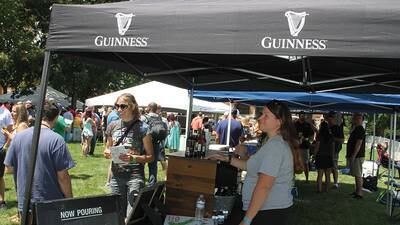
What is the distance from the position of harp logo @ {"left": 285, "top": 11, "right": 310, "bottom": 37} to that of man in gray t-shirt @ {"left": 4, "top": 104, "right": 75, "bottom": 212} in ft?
6.74

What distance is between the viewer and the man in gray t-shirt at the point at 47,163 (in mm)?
3852

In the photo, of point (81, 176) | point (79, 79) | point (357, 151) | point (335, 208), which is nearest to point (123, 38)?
point (335, 208)

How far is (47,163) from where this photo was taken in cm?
387

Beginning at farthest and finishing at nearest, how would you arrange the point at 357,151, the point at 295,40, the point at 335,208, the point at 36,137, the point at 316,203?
the point at 357,151 < the point at 316,203 < the point at 335,208 < the point at 36,137 < the point at 295,40

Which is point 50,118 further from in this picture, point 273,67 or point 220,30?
point 273,67

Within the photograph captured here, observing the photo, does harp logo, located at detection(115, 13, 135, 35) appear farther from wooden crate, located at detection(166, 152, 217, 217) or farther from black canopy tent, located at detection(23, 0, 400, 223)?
wooden crate, located at detection(166, 152, 217, 217)

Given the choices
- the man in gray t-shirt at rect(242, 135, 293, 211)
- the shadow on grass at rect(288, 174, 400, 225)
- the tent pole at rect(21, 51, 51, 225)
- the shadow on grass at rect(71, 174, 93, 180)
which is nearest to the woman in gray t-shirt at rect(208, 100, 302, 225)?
the man in gray t-shirt at rect(242, 135, 293, 211)

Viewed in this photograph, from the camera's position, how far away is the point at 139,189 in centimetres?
478

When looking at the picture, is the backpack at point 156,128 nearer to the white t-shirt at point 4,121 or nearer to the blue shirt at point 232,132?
the white t-shirt at point 4,121

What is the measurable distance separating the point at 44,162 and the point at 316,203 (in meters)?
6.97

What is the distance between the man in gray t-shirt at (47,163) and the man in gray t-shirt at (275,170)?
150 centimetres

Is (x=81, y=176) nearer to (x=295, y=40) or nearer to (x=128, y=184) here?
(x=128, y=184)

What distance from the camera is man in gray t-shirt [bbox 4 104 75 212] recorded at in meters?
3.85

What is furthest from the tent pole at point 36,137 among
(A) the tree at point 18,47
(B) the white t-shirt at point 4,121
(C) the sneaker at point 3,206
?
(A) the tree at point 18,47
